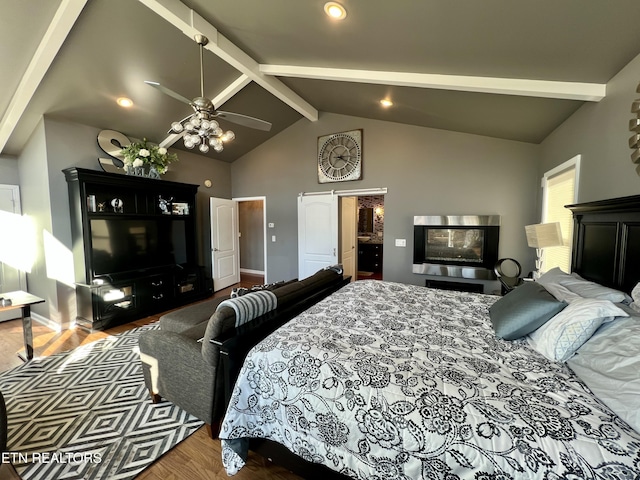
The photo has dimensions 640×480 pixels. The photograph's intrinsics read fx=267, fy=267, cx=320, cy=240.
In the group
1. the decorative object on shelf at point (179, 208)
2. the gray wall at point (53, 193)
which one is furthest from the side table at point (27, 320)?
the decorative object on shelf at point (179, 208)

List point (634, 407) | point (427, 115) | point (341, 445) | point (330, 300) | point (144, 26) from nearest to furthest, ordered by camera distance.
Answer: point (634, 407), point (341, 445), point (330, 300), point (144, 26), point (427, 115)

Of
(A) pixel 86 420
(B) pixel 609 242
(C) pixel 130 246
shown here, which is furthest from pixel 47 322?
(B) pixel 609 242

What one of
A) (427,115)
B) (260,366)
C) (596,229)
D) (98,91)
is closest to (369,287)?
(260,366)

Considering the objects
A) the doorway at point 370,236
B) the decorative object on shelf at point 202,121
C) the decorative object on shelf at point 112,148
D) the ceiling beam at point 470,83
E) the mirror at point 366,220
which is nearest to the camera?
the ceiling beam at point 470,83

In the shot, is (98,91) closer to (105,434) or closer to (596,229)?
(105,434)

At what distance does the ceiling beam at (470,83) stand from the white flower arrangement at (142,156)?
2.37 metres

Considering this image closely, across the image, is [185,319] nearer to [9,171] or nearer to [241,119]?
[241,119]

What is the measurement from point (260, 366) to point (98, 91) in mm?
3956

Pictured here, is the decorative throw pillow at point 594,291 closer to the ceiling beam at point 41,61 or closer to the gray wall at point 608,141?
the gray wall at point 608,141

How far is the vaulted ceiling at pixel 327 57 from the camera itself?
5.74 ft

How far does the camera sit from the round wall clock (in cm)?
481

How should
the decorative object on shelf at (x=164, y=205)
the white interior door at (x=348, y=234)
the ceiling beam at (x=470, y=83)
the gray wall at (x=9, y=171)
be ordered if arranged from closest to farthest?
1. the ceiling beam at (x=470, y=83)
2. the gray wall at (x=9, y=171)
3. the decorative object on shelf at (x=164, y=205)
4. the white interior door at (x=348, y=234)

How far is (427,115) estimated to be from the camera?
374 centimetres

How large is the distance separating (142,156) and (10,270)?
8.58 feet
